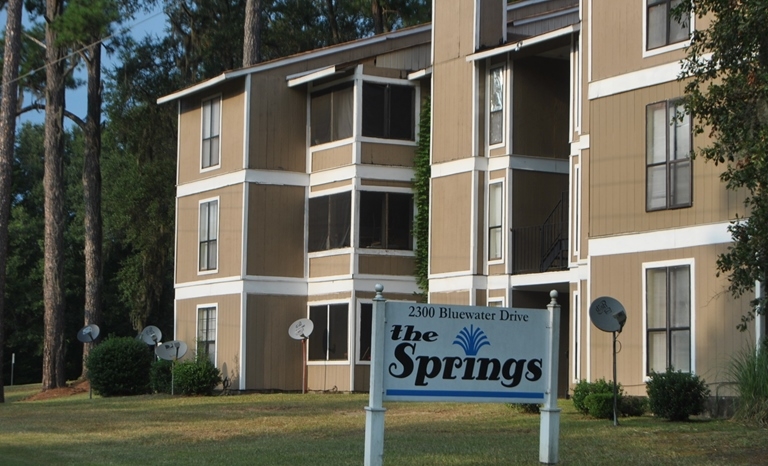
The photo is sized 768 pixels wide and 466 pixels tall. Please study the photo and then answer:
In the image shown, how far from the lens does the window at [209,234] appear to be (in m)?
34.5

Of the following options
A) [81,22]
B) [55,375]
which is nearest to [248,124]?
[81,22]

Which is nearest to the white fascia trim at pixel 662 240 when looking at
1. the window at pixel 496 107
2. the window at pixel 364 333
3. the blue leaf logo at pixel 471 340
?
the window at pixel 496 107

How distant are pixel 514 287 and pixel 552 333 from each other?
16125 millimetres

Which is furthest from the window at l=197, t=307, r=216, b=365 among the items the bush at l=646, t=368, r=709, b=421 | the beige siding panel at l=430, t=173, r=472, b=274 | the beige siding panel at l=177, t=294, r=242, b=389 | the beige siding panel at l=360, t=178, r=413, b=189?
the bush at l=646, t=368, r=709, b=421

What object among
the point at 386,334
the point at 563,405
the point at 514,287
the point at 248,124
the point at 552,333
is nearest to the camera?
the point at 386,334

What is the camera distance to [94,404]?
30188 millimetres

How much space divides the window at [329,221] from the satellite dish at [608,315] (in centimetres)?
1302

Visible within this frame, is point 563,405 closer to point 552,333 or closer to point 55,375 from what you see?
point 552,333

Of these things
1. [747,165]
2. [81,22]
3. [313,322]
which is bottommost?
[313,322]

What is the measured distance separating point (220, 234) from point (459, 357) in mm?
22371

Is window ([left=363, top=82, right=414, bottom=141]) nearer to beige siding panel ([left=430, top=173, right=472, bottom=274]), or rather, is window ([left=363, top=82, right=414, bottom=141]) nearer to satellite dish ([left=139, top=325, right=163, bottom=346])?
beige siding panel ([left=430, top=173, right=472, bottom=274])

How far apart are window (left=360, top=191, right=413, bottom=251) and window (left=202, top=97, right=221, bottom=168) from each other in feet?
16.2

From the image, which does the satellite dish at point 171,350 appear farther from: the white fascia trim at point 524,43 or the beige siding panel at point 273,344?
the white fascia trim at point 524,43

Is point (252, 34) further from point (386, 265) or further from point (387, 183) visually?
point (386, 265)
